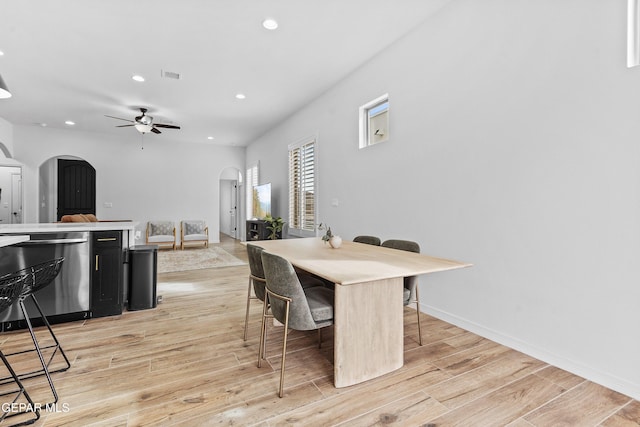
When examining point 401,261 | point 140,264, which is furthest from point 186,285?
point 401,261

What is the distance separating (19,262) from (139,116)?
428cm

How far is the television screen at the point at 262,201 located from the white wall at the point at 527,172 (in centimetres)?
372

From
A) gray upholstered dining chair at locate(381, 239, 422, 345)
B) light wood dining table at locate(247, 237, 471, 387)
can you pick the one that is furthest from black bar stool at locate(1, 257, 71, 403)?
gray upholstered dining chair at locate(381, 239, 422, 345)

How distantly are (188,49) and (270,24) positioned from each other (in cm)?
119

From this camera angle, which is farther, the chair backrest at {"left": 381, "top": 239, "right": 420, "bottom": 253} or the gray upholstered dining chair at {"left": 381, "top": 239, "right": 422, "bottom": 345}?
the chair backrest at {"left": 381, "top": 239, "right": 420, "bottom": 253}

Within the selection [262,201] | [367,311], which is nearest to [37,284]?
[367,311]

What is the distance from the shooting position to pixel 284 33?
3365mm

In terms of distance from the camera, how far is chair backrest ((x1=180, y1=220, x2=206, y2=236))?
8.49m

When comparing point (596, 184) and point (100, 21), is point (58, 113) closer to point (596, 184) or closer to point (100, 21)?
point (100, 21)

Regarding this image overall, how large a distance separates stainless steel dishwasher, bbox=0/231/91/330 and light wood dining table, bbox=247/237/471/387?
7.54 feet

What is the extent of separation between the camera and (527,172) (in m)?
2.37

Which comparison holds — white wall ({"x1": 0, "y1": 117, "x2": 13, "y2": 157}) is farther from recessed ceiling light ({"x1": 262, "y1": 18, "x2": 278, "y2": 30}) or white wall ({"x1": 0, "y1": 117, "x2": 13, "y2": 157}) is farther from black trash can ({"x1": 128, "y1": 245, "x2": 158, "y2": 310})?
recessed ceiling light ({"x1": 262, "y1": 18, "x2": 278, "y2": 30})

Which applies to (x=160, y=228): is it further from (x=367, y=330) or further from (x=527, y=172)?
(x=527, y=172)

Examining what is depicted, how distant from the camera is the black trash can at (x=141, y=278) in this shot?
3.35 metres
